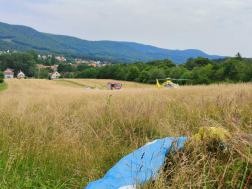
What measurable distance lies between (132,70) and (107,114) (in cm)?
8667

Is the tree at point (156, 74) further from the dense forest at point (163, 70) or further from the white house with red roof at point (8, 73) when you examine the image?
the white house with red roof at point (8, 73)

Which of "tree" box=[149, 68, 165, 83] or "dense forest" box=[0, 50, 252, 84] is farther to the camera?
"tree" box=[149, 68, 165, 83]

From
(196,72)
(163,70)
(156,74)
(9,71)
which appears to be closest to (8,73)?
(9,71)

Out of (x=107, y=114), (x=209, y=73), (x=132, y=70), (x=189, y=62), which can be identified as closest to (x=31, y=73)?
(x=132, y=70)

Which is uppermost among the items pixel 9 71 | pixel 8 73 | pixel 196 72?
pixel 196 72

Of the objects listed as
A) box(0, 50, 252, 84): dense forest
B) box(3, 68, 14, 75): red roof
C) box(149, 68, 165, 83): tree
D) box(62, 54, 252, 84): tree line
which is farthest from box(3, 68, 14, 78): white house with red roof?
box(149, 68, 165, 83): tree

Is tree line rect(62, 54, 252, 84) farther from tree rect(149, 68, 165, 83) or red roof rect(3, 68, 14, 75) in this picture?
red roof rect(3, 68, 14, 75)

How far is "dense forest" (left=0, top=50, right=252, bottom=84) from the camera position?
5347cm

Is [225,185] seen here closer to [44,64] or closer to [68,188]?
[68,188]

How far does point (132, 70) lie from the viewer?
90.1 metres

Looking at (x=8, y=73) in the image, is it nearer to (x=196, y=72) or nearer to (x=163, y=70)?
(x=163, y=70)

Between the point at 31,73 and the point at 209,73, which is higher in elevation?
the point at 209,73

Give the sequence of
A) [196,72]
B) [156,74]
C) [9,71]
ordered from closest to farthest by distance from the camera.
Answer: [196,72] < [156,74] < [9,71]

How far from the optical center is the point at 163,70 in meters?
79.7
